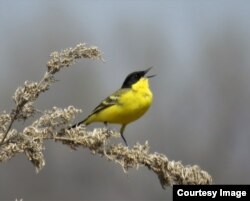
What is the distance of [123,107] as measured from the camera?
5797mm

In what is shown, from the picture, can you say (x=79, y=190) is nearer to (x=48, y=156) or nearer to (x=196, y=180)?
(x=48, y=156)

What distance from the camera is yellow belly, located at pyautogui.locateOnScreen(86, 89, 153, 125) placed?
5.75 meters

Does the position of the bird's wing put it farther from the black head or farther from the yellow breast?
the black head

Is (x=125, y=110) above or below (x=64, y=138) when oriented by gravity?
above

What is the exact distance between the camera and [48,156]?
15844 mm

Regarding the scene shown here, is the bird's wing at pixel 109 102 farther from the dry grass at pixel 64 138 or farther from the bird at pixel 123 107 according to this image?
the dry grass at pixel 64 138

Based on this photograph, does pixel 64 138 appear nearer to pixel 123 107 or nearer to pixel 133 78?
pixel 123 107

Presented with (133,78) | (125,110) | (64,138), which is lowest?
(64,138)

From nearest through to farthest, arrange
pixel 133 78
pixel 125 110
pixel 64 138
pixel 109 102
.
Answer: pixel 64 138 < pixel 125 110 < pixel 109 102 < pixel 133 78

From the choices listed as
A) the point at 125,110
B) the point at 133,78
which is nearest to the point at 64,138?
the point at 125,110

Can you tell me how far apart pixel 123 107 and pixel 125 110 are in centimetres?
5

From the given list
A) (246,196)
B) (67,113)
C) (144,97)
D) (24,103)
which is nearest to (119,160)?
(67,113)

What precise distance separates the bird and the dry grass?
8.40ft

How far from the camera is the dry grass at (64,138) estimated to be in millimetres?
2811
